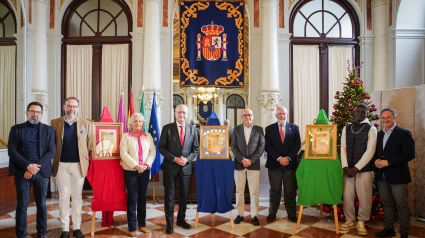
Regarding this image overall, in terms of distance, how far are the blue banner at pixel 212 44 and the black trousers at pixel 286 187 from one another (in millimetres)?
2739

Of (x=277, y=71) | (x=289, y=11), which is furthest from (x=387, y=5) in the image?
(x=277, y=71)

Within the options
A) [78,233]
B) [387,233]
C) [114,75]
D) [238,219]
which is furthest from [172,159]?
[114,75]

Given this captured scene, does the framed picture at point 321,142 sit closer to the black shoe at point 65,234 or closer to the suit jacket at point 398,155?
the suit jacket at point 398,155

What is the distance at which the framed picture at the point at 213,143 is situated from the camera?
425cm

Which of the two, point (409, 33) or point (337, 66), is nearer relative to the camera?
point (409, 33)

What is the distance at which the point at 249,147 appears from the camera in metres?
4.45

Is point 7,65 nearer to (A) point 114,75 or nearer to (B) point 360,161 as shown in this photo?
(A) point 114,75

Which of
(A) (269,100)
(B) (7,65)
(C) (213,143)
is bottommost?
(C) (213,143)

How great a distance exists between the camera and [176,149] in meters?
4.16

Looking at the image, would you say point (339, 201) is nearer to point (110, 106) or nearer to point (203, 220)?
point (203, 220)

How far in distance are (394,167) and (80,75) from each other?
6.09 metres

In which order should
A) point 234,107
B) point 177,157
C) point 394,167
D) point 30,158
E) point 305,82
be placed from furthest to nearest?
point 234,107 → point 305,82 → point 177,157 → point 394,167 → point 30,158

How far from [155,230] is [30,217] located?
1999mm

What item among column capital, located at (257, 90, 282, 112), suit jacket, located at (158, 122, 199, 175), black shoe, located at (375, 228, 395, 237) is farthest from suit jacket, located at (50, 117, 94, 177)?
column capital, located at (257, 90, 282, 112)
